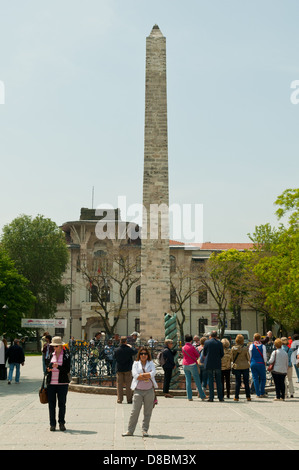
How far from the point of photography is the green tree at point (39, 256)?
182 ft

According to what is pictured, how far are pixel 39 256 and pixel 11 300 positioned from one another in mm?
29502

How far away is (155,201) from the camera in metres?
27.3

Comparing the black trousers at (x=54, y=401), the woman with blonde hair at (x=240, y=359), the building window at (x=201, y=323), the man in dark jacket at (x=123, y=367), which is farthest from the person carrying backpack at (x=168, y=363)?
the building window at (x=201, y=323)

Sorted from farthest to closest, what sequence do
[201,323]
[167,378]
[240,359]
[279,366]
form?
[201,323]
[167,378]
[279,366]
[240,359]

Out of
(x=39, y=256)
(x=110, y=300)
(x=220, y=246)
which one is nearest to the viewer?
(x=39, y=256)

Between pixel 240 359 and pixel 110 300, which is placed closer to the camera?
pixel 240 359

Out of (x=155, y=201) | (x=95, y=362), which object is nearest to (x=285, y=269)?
(x=155, y=201)

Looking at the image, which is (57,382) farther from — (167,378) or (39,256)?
(39,256)

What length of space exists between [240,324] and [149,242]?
1493 inches

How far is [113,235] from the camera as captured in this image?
61062 mm

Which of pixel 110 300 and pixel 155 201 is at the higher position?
pixel 155 201

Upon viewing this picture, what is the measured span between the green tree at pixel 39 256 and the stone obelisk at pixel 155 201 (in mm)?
29456

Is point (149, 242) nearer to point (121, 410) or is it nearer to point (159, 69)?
point (159, 69)
